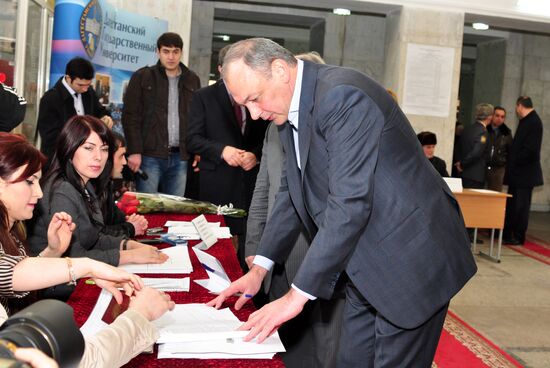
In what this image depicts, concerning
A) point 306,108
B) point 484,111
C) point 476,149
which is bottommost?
point 476,149

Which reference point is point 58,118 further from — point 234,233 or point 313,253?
point 313,253

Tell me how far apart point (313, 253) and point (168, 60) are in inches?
138

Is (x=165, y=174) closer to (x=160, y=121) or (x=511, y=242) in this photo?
(x=160, y=121)

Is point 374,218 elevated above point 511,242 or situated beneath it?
elevated above

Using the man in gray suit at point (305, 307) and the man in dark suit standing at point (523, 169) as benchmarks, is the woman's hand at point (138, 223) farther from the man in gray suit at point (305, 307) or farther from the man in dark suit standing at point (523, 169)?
the man in dark suit standing at point (523, 169)

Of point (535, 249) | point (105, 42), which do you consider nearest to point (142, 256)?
point (105, 42)

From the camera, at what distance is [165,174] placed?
4.86 meters

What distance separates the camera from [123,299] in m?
1.69

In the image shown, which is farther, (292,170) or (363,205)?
(292,170)

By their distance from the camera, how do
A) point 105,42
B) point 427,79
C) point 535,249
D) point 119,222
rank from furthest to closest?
point 427,79
point 535,249
point 105,42
point 119,222

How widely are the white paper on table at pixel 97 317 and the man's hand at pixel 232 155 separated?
1763 mm

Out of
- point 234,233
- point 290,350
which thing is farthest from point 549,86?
point 290,350

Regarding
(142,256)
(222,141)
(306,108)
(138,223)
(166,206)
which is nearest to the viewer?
(306,108)

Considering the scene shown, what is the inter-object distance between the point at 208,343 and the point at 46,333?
73 cm
